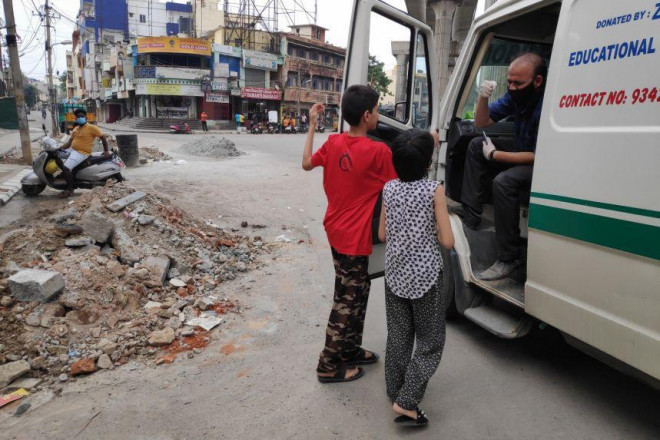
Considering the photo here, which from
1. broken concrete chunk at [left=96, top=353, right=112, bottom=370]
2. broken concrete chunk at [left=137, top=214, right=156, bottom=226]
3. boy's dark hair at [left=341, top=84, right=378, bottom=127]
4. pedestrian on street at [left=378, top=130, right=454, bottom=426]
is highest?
boy's dark hair at [left=341, top=84, right=378, bottom=127]

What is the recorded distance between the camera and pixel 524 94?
10.0ft

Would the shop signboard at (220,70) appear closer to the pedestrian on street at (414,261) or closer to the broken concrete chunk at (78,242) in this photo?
the broken concrete chunk at (78,242)

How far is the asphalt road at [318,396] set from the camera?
2.54m

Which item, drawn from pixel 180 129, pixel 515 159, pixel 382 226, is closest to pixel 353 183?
pixel 382 226

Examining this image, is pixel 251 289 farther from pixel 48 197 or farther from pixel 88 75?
pixel 88 75

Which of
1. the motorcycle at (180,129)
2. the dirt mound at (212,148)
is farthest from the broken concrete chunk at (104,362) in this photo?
the motorcycle at (180,129)

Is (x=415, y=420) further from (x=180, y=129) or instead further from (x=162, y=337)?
(x=180, y=129)

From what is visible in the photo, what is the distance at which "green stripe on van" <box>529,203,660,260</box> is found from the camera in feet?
6.64

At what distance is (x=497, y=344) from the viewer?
3541mm

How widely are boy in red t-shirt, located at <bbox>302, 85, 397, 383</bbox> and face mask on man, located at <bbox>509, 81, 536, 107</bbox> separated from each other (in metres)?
1.03

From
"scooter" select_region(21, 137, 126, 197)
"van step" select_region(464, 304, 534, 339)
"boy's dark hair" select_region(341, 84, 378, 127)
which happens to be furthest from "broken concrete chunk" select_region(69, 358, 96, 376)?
"scooter" select_region(21, 137, 126, 197)

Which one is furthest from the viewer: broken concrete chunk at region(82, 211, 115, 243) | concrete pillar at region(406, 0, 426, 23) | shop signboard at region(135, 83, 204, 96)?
Result: shop signboard at region(135, 83, 204, 96)

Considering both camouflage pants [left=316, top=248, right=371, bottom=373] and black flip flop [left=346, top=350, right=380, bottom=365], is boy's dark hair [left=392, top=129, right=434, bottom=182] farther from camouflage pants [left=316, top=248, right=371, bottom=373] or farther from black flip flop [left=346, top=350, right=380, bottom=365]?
black flip flop [left=346, top=350, right=380, bottom=365]

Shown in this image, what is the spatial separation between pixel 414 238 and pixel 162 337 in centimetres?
213
